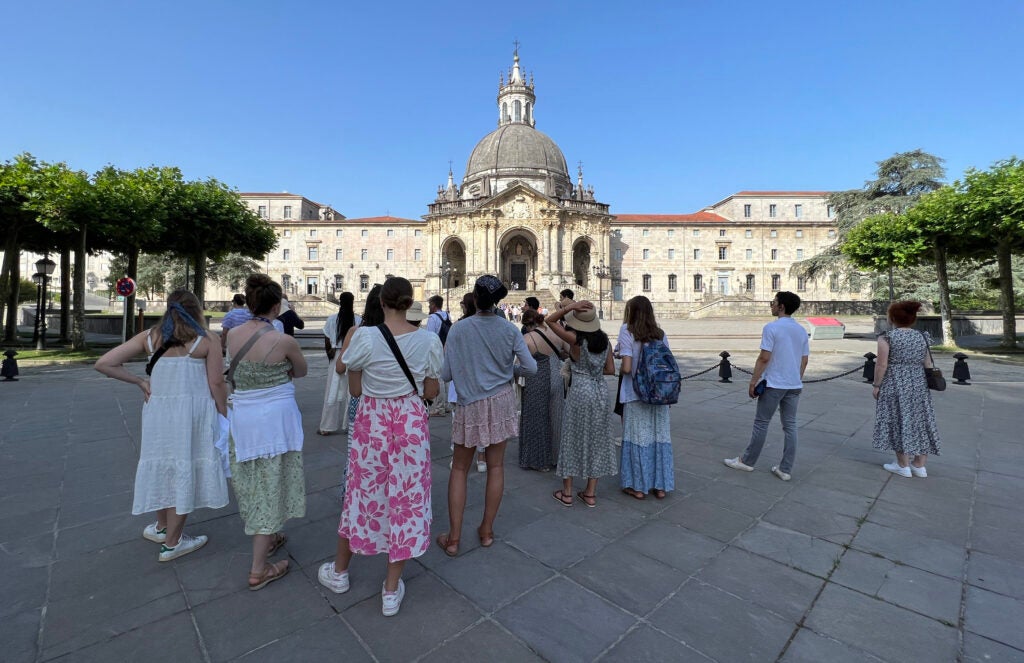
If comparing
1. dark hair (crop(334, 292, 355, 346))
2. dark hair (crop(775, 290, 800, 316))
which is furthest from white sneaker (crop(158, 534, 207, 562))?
dark hair (crop(775, 290, 800, 316))

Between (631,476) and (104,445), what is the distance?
21.5 ft

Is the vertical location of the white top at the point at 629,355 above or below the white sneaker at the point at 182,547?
above

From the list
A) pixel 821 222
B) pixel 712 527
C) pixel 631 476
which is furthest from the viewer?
pixel 821 222

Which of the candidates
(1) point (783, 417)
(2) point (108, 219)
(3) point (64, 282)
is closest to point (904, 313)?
(1) point (783, 417)

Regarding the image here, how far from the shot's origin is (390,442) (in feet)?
8.59

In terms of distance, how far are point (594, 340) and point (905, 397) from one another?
3.78 meters

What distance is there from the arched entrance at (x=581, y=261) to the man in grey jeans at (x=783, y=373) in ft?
149

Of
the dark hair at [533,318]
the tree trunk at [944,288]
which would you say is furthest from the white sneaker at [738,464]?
the tree trunk at [944,288]

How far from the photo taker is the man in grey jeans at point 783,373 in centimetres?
461

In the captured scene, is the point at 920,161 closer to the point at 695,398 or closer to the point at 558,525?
the point at 695,398

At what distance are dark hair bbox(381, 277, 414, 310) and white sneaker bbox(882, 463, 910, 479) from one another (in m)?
5.58

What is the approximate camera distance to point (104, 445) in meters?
5.70

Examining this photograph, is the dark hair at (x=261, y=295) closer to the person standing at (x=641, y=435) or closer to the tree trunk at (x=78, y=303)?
the person standing at (x=641, y=435)

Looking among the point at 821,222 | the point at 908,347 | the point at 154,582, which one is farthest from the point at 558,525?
the point at 821,222
